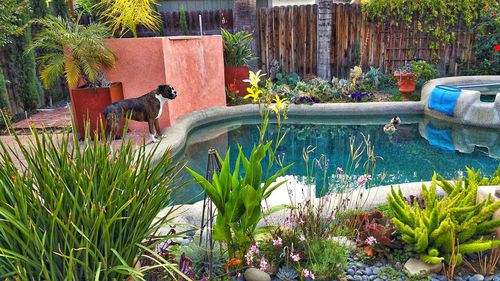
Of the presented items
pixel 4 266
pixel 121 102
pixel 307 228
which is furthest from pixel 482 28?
pixel 4 266

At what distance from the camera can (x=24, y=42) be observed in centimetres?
734

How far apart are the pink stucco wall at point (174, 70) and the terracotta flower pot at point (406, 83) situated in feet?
12.2

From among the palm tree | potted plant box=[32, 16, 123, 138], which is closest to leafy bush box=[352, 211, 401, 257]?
potted plant box=[32, 16, 123, 138]

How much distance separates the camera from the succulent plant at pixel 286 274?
2279 millimetres

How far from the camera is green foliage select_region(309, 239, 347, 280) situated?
2295mm

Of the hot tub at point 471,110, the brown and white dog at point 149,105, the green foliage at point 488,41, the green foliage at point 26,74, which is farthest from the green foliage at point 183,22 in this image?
the green foliage at point 488,41

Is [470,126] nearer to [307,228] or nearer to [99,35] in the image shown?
[307,228]

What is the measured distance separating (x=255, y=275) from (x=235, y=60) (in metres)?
6.98

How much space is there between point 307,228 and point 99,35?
456 cm

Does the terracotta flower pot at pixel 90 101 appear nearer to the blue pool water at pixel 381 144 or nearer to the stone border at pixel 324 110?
the blue pool water at pixel 381 144

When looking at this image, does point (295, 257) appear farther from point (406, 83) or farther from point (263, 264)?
point (406, 83)

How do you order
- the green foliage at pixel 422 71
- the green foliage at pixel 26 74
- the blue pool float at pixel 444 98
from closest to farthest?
1. the blue pool float at pixel 444 98
2. the green foliage at pixel 26 74
3. the green foliage at pixel 422 71

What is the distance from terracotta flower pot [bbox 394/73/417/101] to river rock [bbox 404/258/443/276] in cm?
660

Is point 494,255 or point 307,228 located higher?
point 307,228
